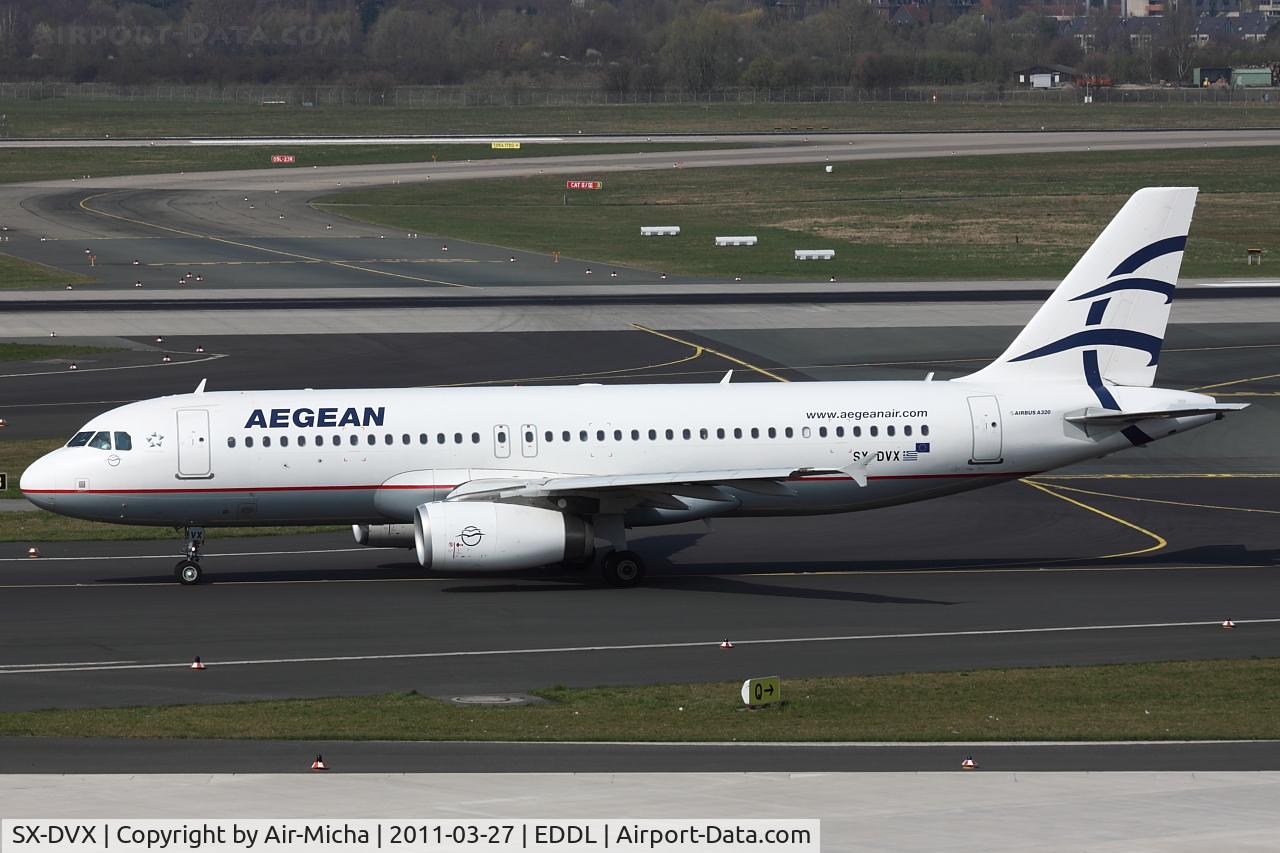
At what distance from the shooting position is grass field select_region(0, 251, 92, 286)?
95.8 m

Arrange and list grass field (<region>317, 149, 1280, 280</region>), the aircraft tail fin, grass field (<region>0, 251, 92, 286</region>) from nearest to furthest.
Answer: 1. the aircraft tail fin
2. grass field (<region>0, 251, 92, 286</region>)
3. grass field (<region>317, 149, 1280, 280</region>)

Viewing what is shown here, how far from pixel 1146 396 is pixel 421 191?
107134mm

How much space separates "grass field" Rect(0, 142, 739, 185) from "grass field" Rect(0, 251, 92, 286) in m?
57.7

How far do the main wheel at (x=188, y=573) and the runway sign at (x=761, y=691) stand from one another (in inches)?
637

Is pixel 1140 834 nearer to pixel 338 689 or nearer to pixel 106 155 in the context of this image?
pixel 338 689

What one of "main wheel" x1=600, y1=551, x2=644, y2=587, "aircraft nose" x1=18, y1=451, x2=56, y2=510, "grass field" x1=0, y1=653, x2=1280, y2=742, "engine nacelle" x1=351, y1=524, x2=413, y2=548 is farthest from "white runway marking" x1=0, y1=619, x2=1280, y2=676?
"aircraft nose" x1=18, y1=451, x2=56, y2=510

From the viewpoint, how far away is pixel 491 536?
3847cm

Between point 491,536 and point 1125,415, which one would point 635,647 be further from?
point 1125,415

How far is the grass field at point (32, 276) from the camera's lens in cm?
9581

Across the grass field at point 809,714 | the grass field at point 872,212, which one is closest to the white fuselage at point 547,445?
the grass field at point 809,714

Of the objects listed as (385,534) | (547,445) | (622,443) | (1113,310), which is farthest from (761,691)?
(1113,310)

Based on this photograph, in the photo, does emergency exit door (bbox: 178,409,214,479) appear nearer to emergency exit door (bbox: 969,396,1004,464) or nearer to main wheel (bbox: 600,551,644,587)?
main wheel (bbox: 600,551,644,587)

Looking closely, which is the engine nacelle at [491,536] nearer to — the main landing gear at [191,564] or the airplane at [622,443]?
the airplane at [622,443]

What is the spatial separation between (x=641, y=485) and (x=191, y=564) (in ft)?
34.8
